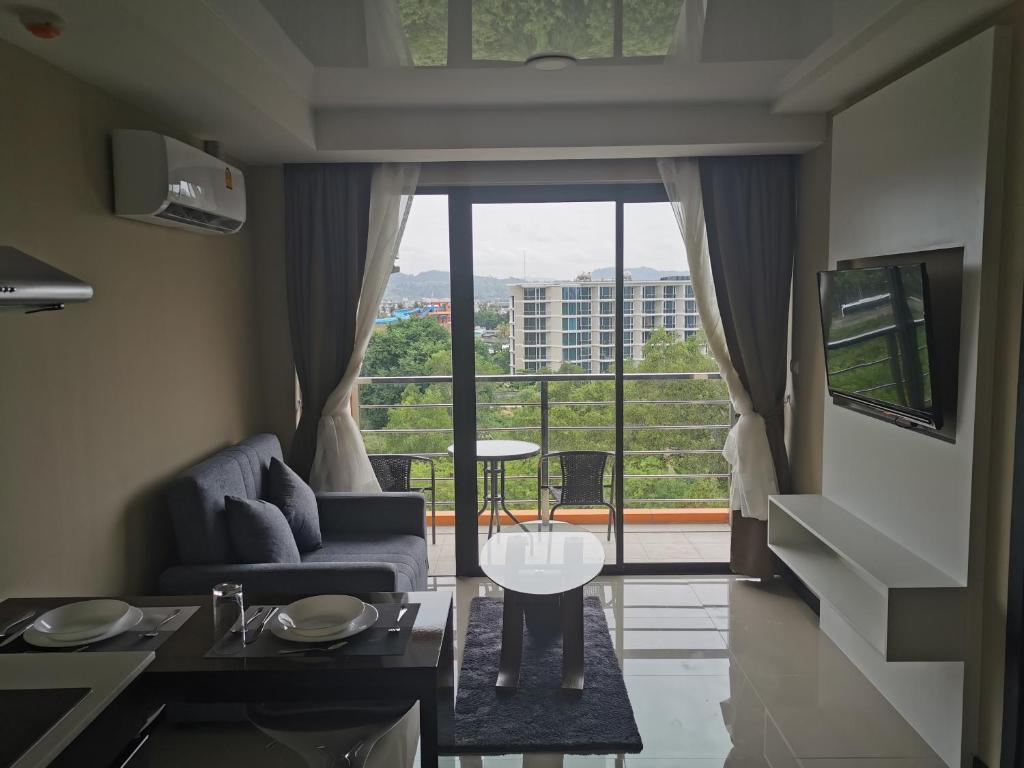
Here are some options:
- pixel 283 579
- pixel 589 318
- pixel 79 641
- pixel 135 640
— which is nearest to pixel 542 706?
pixel 283 579

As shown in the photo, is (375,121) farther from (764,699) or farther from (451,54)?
(764,699)

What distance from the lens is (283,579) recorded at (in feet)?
10.7

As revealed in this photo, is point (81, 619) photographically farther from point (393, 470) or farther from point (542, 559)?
point (393, 470)

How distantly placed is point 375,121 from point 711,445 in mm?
3055

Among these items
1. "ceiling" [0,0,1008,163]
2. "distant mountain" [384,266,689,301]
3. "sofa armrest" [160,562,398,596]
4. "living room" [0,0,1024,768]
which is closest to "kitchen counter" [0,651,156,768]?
"living room" [0,0,1024,768]

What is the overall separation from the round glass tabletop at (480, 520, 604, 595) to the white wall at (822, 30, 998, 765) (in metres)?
1.27

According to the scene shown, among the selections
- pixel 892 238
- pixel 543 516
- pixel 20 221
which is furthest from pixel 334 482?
pixel 892 238

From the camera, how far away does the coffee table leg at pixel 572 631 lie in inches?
139

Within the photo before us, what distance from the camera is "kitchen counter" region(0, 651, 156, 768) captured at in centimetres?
145

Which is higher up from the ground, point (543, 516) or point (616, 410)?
point (616, 410)

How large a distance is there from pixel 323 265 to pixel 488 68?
172cm

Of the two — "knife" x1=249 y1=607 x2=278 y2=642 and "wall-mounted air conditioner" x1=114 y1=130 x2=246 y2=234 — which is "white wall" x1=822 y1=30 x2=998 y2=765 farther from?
"wall-mounted air conditioner" x1=114 y1=130 x2=246 y2=234

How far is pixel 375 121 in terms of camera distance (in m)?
4.29

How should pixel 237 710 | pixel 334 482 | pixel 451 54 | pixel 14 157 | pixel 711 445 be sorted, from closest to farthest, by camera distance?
pixel 237 710 → pixel 14 157 → pixel 451 54 → pixel 334 482 → pixel 711 445
